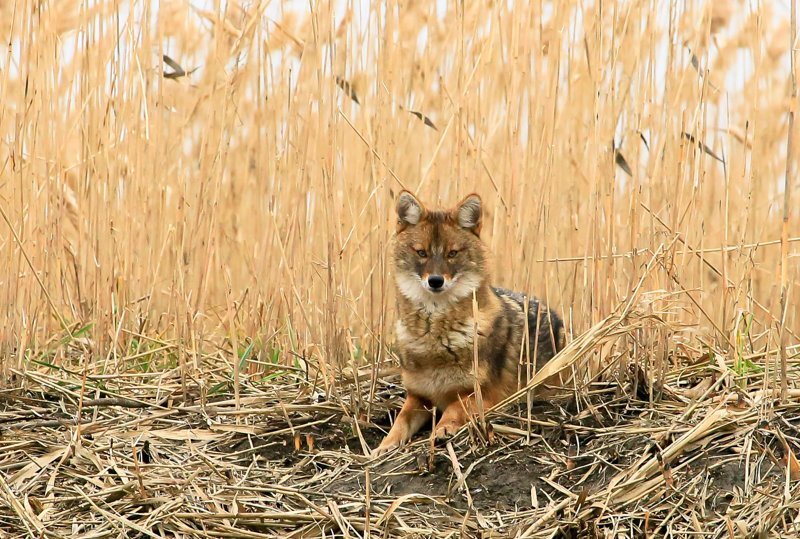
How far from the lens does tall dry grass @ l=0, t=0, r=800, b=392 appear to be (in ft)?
12.4

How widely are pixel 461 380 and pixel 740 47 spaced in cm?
241

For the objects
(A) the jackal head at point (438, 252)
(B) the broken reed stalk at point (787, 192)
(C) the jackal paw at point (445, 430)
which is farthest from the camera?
(A) the jackal head at point (438, 252)

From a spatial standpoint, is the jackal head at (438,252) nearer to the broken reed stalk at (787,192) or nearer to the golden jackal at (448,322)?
the golden jackal at (448,322)

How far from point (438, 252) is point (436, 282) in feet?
0.65

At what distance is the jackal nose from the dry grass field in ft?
0.82

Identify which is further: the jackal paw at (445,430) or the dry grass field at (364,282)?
the jackal paw at (445,430)

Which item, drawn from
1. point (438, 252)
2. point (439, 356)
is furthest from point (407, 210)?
point (439, 356)

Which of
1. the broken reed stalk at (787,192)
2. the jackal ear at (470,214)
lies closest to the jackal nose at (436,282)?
the jackal ear at (470,214)

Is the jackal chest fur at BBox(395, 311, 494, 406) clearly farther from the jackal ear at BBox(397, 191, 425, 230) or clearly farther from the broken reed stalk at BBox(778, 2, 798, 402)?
the broken reed stalk at BBox(778, 2, 798, 402)

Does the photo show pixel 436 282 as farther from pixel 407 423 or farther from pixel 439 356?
pixel 407 423

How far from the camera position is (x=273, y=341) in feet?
15.6

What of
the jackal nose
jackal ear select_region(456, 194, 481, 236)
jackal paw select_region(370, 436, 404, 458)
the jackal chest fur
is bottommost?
jackal paw select_region(370, 436, 404, 458)

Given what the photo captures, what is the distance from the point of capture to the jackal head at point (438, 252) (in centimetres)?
394

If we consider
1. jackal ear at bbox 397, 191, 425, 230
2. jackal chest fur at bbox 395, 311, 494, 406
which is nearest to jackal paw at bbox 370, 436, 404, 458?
jackal chest fur at bbox 395, 311, 494, 406
